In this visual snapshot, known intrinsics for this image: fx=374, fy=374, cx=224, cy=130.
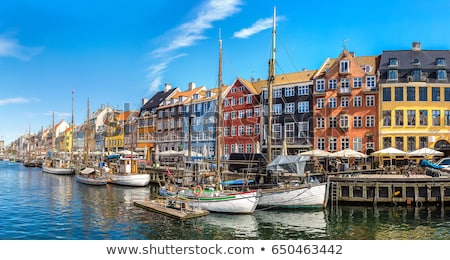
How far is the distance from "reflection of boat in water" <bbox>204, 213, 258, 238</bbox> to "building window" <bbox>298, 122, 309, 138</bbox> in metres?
20.9

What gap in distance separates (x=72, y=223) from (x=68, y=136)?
83.4 meters

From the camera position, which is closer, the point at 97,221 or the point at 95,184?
the point at 97,221

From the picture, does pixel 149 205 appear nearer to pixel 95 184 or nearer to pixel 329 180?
pixel 329 180

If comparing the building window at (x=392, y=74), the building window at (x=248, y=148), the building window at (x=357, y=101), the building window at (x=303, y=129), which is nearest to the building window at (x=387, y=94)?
the building window at (x=392, y=74)

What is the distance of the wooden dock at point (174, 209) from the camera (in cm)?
1832

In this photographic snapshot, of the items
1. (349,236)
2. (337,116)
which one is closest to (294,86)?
(337,116)

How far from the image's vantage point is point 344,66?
37375 millimetres

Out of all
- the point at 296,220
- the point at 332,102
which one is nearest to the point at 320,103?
the point at 332,102

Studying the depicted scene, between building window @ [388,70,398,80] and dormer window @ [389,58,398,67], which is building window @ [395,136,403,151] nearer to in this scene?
building window @ [388,70,398,80]

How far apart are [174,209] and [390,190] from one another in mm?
14209

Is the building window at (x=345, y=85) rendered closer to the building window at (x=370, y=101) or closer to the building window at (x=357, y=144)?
the building window at (x=370, y=101)

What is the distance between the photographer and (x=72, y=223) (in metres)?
17.8

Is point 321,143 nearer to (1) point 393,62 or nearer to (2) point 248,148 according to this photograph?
(2) point 248,148

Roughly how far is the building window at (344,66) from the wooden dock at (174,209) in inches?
943
